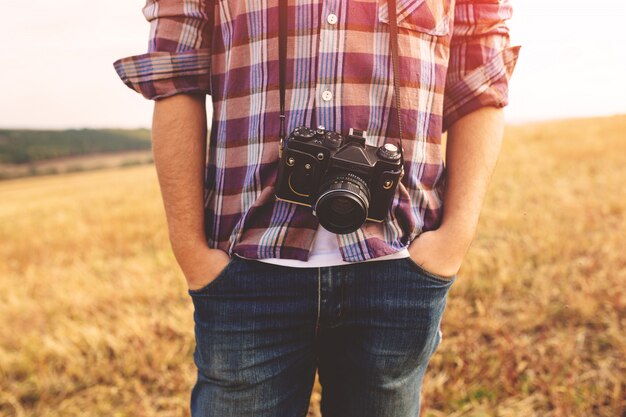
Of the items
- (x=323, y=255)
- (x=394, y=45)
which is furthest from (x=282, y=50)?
(x=323, y=255)

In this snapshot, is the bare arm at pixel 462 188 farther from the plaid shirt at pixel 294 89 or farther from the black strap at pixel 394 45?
the black strap at pixel 394 45

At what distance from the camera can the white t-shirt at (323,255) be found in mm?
1231

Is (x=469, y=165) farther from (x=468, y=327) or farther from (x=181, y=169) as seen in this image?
(x=468, y=327)

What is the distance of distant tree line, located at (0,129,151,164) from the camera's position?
60562mm

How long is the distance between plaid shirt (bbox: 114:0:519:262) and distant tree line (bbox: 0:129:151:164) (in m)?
60.0

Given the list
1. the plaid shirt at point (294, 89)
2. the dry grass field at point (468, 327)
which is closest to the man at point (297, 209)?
the plaid shirt at point (294, 89)

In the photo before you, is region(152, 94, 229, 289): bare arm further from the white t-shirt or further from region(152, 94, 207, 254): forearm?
the white t-shirt

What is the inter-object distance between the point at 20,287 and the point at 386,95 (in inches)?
176

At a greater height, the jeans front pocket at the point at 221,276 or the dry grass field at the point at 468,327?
the jeans front pocket at the point at 221,276

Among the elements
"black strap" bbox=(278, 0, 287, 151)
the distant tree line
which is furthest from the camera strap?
the distant tree line

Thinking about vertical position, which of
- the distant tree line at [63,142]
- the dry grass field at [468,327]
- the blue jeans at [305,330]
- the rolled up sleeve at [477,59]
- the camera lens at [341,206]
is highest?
the rolled up sleeve at [477,59]

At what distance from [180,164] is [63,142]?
74.3 meters

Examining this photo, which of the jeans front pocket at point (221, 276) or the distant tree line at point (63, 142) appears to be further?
the distant tree line at point (63, 142)

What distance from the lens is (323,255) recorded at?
1250 millimetres
